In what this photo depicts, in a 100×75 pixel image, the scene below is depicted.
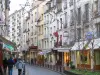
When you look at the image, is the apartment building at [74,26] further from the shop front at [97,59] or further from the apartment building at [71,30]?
the shop front at [97,59]

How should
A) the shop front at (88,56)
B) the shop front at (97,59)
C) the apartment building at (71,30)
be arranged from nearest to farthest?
the shop front at (88,56), the apartment building at (71,30), the shop front at (97,59)

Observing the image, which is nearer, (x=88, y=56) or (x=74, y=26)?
(x=88, y=56)

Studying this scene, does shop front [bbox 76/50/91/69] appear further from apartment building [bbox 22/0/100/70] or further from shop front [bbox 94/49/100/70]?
shop front [bbox 94/49/100/70]

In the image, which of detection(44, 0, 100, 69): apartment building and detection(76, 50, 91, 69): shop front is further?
detection(76, 50, 91, 69): shop front

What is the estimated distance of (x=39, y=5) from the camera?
81.5 metres

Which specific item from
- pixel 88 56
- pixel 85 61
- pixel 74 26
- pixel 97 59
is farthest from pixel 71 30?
pixel 97 59

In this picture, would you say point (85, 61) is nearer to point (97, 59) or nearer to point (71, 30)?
point (97, 59)

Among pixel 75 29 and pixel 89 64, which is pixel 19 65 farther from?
pixel 75 29

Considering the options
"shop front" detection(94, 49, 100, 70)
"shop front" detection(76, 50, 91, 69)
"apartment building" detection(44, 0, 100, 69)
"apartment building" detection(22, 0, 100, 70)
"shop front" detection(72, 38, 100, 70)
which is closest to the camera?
"shop front" detection(72, 38, 100, 70)

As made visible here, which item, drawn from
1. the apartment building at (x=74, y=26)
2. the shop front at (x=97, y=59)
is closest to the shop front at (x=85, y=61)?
the apartment building at (x=74, y=26)

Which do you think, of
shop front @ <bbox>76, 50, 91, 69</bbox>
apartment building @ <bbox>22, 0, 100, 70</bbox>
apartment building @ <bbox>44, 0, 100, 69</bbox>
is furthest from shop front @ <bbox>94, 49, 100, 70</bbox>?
shop front @ <bbox>76, 50, 91, 69</bbox>

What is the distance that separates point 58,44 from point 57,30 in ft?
9.69

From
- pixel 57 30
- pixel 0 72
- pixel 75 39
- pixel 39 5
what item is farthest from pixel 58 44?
pixel 0 72

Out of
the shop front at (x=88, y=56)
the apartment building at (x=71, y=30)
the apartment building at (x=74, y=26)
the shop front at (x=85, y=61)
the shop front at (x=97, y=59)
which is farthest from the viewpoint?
the shop front at (x=85, y=61)
